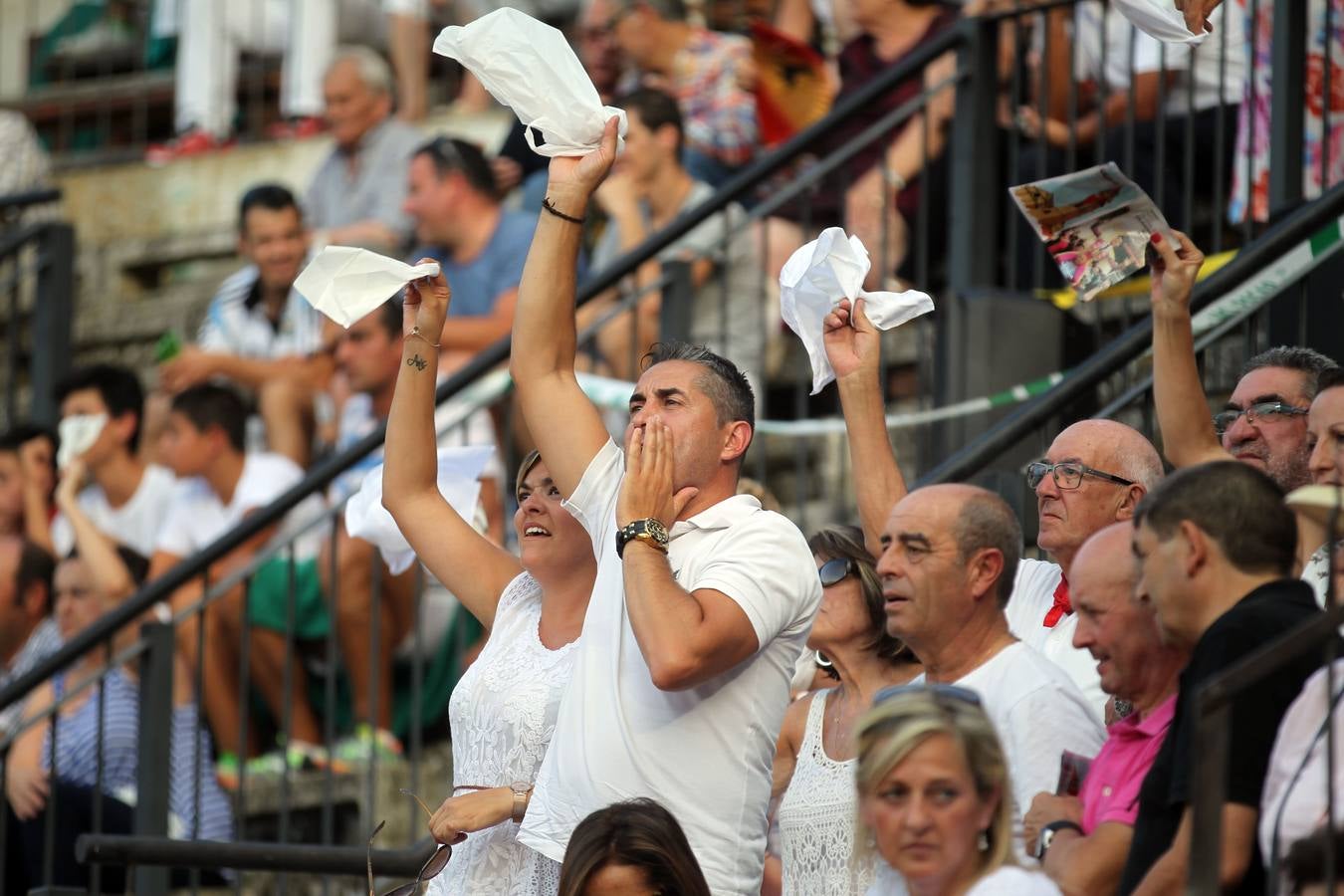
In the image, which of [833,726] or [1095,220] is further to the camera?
[1095,220]

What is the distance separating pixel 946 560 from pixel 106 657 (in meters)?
3.60

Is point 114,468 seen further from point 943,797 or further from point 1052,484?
point 943,797

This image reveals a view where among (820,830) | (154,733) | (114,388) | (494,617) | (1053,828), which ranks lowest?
(154,733)

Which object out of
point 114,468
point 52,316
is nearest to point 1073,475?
point 114,468

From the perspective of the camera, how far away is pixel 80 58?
14758 mm

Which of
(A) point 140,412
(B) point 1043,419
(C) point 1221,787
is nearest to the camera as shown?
(C) point 1221,787

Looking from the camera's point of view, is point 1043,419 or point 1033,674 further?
point 1043,419

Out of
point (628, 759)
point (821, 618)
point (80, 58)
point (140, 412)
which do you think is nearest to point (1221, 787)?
point (628, 759)

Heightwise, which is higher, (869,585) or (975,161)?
(975,161)

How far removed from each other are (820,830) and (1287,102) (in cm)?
327

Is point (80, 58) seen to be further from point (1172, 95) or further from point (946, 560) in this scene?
point (946, 560)

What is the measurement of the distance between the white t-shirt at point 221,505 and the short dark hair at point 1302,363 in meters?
4.55

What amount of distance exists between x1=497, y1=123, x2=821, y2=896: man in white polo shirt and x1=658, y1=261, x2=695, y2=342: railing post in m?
3.13

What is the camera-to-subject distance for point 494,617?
540 centimetres
